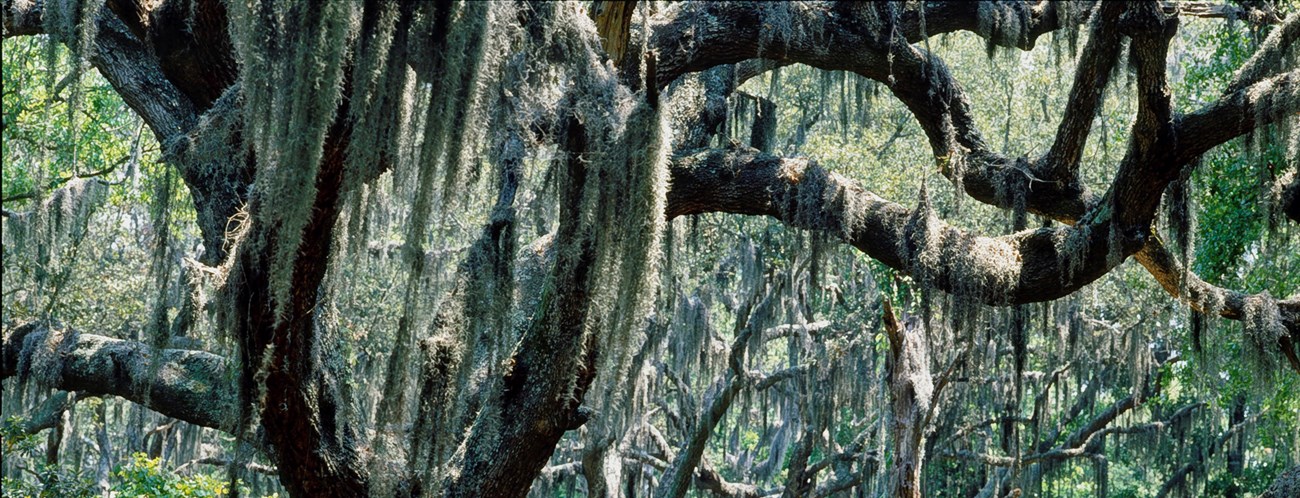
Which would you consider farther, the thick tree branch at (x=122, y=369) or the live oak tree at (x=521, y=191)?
the thick tree branch at (x=122, y=369)

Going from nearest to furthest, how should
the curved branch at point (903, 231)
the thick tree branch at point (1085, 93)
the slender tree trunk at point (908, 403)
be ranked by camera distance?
1. the thick tree branch at point (1085, 93)
2. the curved branch at point (903, 231)
3. the slender tree trunk at point (908, 403)

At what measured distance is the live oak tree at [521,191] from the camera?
16.2 feet

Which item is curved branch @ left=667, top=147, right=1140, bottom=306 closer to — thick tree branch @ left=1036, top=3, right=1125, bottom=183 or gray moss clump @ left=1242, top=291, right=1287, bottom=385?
thick tree branch @ left=1036, top=3, right=1125, bottom=183

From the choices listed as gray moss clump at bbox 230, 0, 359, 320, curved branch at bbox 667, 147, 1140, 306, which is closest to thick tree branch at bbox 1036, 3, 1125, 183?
curved branch at bbox 667, 147, 1140, 306

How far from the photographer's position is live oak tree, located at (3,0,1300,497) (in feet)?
16.2

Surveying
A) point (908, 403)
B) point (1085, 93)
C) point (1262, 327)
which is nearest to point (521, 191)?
point (1085, 93)

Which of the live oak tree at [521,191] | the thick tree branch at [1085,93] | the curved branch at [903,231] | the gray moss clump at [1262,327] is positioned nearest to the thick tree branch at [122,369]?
the live oak tree at [521,191]

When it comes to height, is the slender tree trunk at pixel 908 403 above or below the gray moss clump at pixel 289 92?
below

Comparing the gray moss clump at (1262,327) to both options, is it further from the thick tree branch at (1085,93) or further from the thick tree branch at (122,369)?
the thick tree branch at (122,369)

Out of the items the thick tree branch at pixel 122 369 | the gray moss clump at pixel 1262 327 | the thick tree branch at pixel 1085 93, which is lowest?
the thick tree branch at pixel 122 369

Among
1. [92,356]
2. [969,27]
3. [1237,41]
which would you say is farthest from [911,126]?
[92,356]

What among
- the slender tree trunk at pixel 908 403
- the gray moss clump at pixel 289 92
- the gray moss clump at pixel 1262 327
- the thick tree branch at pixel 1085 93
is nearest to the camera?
the gray moss clump at pixel 289 92

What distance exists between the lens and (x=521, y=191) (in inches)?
296

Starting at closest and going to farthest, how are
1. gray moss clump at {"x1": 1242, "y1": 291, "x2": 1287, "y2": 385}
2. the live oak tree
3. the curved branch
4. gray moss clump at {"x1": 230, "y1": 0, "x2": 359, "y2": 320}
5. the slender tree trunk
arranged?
gray moss clump at {"x1": 230, "y1": 0, "x2": 359, "y2": 320} < the live oak tree < the curved branch < gray moss clump at {"x1": 1242, "y1": 291, "x2": 1287, "y2": 385} < the slender tree trunk
